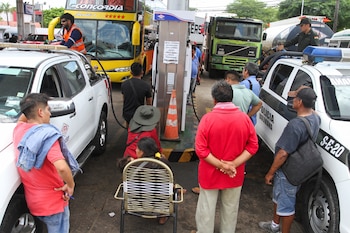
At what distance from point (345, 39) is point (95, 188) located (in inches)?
433

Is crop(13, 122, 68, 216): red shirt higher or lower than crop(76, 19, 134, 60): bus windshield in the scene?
lower

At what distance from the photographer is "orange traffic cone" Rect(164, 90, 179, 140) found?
Answer: 18.7 ft

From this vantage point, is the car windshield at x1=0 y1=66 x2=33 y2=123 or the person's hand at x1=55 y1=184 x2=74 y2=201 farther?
the car windshield at x1=0 y1=66 x2=33 y2=123

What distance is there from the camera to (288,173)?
3.40 meters

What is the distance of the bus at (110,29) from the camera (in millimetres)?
11125

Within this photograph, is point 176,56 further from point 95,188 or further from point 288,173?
point 288,173

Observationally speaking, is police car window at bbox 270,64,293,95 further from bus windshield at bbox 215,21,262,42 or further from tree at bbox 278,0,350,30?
tree at bbox 278,0,350,30

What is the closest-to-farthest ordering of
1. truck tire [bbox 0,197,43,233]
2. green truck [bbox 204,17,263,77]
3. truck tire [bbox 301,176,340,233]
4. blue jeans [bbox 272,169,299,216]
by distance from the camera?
truck tire [bbox 0,197,43,233]
truck tire [bbox 301,176,340,233]
blue jeans [bbox 272,169,299,216]
green truck [bbox 204,17,263,77]

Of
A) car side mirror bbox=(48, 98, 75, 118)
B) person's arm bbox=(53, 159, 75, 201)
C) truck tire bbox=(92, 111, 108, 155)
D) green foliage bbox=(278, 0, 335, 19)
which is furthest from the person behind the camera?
green foliage bbox=(278, 0, 335, 19)

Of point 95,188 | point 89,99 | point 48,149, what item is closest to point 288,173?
point 48,149

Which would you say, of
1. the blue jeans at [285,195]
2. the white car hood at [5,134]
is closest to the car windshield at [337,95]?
the blue jeans at [285,195]

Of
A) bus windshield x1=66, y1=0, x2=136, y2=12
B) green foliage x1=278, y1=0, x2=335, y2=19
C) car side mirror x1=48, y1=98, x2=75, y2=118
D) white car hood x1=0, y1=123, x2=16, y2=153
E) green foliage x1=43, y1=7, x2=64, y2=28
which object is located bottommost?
white car hood x1=0, y1=123, x2=16, y2=153

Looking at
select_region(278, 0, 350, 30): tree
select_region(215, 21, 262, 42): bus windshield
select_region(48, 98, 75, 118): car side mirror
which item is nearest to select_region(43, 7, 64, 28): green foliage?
select_region(278, 0, 350, 30): tree

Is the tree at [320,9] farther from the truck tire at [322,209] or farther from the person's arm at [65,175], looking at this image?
the person's arm at [65,175]
